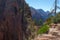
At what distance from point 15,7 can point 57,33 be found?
21.6 ft

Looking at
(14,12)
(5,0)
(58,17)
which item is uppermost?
(5,0)

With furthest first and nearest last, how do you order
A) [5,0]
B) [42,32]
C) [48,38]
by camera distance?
[42,32], [48,38], [5,0]

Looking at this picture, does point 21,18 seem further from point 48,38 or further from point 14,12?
point 48,38

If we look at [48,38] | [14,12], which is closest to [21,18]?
[14,12]

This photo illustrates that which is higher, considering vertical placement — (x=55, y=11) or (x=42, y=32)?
(x=55, y=11)

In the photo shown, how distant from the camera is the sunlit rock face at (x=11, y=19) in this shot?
170 inches

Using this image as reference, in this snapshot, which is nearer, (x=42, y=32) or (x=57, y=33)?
→ (x=57, y=33)

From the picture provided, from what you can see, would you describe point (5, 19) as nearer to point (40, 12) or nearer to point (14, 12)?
point (14, 12)

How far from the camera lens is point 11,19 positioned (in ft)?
14.9

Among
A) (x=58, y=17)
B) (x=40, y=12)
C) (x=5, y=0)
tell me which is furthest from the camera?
(x=40, y=12)

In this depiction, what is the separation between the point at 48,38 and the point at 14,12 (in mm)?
5959

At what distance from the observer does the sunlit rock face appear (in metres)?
4.31

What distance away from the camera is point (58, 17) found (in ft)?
45.7

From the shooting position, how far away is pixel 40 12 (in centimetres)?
2523
